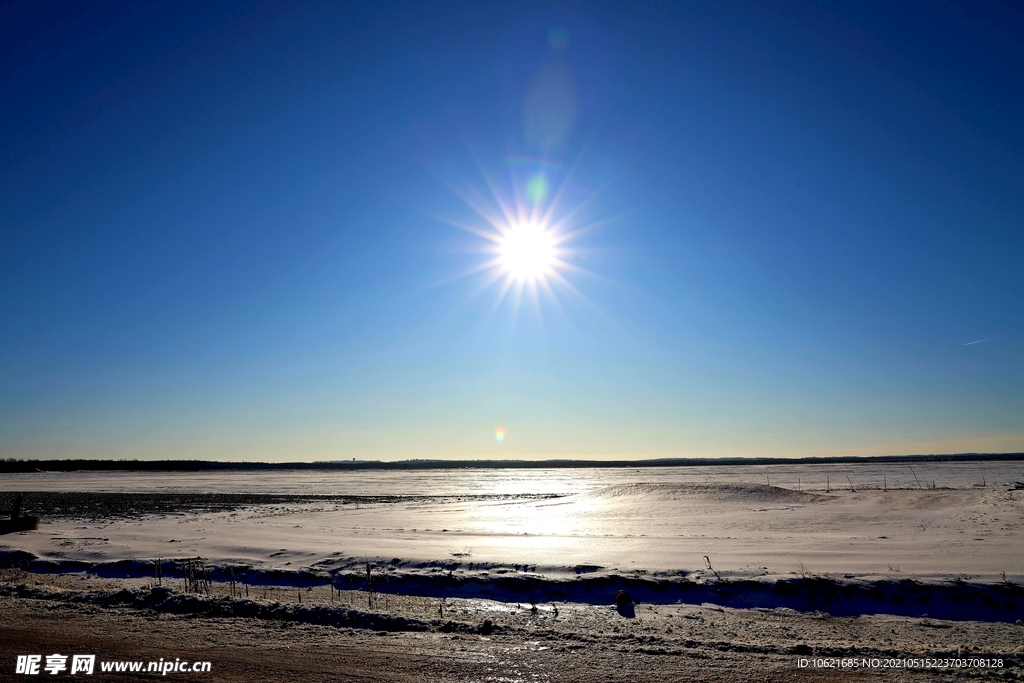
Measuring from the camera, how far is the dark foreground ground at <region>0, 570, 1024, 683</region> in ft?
22.8

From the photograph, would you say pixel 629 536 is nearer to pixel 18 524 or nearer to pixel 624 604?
pixel 624 604

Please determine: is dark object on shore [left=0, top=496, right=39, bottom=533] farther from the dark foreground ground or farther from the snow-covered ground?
the dark foreground ground

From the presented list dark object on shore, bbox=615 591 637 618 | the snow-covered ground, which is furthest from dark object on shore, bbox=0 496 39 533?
dark object on shore, bbox=615 591 637 618

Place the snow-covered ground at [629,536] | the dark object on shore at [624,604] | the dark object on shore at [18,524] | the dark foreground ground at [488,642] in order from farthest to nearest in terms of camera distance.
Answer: the dark object on shore at [18,524], the snow-covered ground at [629,536], the dark object on shore at [624,604], the dark foreground ground at [488,642]

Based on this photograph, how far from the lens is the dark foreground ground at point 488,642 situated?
22.8 feet

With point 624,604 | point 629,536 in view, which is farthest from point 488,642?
point 629,536

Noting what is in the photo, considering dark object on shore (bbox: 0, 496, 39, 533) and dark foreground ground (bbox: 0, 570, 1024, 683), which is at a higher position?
dark object on shore (bbox: 0, 496, 39, 533)

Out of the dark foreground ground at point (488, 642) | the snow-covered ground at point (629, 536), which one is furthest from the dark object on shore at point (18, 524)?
the dark foreground ground at point (488, 642)

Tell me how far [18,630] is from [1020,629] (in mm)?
14719

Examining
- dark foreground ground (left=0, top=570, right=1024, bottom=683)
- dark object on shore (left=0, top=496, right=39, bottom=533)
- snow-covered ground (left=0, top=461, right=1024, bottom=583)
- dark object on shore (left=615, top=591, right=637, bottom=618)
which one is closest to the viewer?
dark foreground ground (left=0, top=570, right=1024, bottom=683)

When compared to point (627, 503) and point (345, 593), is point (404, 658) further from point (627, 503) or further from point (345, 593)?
point (627, 503)

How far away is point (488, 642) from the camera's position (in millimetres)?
8328

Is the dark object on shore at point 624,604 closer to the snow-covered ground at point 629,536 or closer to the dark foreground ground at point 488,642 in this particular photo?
the dark foreground ground at point 488,642

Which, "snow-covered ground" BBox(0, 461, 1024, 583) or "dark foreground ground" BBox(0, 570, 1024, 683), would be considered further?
"snow-covered ground" BBox(0, 461, 1024, 583)
